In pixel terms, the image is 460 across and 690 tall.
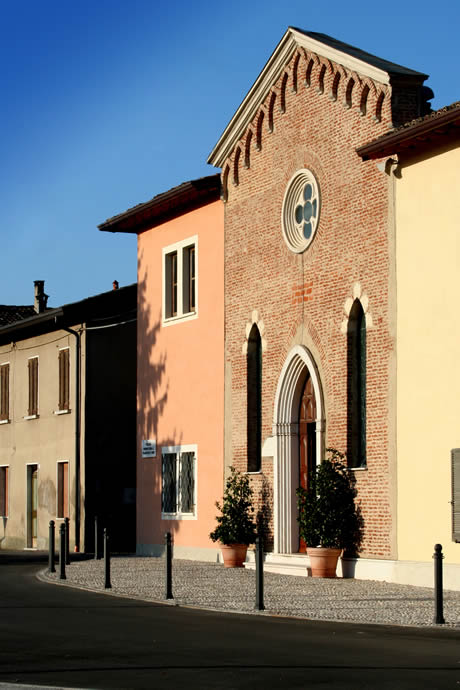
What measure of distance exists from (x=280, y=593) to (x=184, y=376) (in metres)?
10.5

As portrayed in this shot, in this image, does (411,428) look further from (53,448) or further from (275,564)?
(53,448)

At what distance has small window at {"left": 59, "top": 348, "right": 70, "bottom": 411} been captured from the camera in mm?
34031

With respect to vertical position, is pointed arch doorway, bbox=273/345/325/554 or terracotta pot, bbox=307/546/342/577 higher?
pointed arch doorway, bbox=273/345/325/554

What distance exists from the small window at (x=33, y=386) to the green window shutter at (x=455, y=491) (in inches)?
794

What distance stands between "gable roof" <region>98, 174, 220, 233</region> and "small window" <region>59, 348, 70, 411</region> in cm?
474

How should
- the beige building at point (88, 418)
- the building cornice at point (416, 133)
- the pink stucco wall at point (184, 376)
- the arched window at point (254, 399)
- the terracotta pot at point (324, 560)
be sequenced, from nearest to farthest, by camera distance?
the building cornice at point (416, 133) < the terracotta pot at point (324, 560) < the arched window at point (254, 399) < the pink stucco wall at point (184, 376) < the beige building at point (88, 418)

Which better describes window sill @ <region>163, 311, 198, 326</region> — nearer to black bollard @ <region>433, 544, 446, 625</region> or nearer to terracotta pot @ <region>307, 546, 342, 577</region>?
terracotta pot @ <region>307, 546, 342, 577</region>

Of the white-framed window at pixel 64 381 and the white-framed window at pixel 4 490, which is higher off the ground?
the white-framed window at pixel 64 381

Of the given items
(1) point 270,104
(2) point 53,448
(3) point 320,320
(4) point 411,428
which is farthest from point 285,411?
(2) point 53,448

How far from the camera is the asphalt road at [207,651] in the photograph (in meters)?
9.21

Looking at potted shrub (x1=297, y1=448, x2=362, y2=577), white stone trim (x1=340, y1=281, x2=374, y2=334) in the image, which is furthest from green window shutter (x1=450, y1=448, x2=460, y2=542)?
white stone trim (x1=340, y1=281, x2=374, y2=334)

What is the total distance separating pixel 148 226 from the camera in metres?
30.0

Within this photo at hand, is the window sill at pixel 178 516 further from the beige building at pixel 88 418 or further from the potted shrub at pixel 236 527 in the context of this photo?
the beige building at pixel 88 418

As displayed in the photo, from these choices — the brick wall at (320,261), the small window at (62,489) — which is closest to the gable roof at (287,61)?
the brick wall at (320,261)
